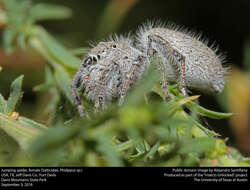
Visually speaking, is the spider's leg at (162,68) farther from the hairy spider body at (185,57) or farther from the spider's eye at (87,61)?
the spider's eye at (87,61)

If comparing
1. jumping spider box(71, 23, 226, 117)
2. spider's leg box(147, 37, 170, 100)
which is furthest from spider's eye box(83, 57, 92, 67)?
spider's leg box(147, 37, 170, 100)

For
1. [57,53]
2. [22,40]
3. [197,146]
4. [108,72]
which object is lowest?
[197,146]

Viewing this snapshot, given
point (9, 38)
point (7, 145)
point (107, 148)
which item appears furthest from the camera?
point (9, 38)

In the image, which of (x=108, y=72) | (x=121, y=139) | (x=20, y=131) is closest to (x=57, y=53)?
(x=108, y=72)

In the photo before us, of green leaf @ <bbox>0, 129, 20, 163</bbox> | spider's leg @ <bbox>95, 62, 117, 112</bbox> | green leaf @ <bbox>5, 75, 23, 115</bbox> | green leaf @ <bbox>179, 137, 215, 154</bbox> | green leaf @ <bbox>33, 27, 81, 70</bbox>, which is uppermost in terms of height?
green leaf @ <bbox>33, 27, 81, 70</bbox>

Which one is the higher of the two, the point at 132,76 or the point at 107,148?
the point at 132,76

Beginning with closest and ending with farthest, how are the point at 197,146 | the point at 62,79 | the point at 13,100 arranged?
1. the point at 197,146
2. the point at 13,100
3. the point at 62,79

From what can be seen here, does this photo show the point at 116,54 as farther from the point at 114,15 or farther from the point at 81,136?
the point at 114,15

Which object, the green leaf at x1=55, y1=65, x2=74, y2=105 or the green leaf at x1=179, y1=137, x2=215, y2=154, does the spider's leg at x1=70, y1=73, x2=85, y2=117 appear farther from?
the green leaf at x1=179, y1=137, x2=215, y2=154

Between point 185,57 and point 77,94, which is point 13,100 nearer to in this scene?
point 77,94
